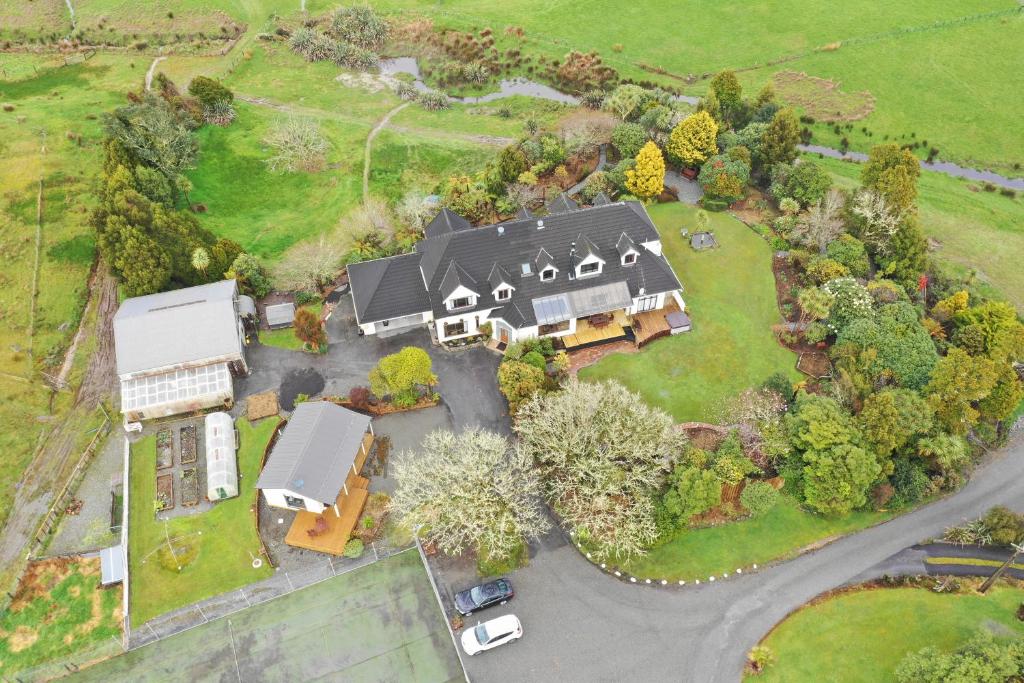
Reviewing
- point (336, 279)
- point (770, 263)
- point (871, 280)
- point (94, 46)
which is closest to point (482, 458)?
point (336, 279)

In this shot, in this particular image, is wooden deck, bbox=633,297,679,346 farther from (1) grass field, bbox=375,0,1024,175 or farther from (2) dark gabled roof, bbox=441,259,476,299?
(1) grass field, bbox=375,0,1024,175

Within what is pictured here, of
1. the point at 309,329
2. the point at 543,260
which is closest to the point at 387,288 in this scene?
the point at 309,329

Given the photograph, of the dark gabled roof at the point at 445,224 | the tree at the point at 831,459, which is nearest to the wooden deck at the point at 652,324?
the tree at the point at 831,459

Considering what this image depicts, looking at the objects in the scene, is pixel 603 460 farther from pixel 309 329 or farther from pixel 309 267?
pixel 309 267

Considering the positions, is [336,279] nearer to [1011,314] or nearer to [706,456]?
[706,456]

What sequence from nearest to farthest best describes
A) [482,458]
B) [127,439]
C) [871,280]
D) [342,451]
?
Answer: [482,458] < [342,451] < [127,439] < [871,280]
